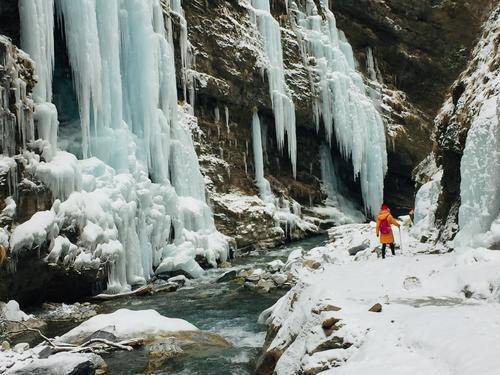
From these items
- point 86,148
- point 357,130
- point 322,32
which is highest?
point 322,32

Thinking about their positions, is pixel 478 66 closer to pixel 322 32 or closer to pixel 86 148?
pixel 86 148

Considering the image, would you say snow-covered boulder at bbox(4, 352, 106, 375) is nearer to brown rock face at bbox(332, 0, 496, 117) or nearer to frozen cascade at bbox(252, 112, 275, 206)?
frozen cascade at bbox(252, 112, 275, 206)

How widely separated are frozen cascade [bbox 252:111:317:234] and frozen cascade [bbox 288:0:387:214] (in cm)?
471

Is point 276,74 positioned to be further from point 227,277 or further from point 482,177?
point 482,177

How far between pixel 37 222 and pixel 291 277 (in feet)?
27.4

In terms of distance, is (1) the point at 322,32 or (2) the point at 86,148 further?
(1) the point at 322,32

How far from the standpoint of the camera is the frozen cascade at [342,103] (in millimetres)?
33875

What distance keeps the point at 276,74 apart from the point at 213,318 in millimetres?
21832

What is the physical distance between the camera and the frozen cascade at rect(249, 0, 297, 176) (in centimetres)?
3150

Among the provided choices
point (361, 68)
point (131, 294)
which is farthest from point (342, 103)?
point (131, 294)

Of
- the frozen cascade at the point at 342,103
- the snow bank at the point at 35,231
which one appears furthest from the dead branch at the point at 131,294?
the frozen cascade at the point at 342,103

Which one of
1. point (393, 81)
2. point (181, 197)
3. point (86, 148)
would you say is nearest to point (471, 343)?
point (86, 148)

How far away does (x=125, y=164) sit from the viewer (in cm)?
1820

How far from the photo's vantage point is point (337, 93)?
111 ft
